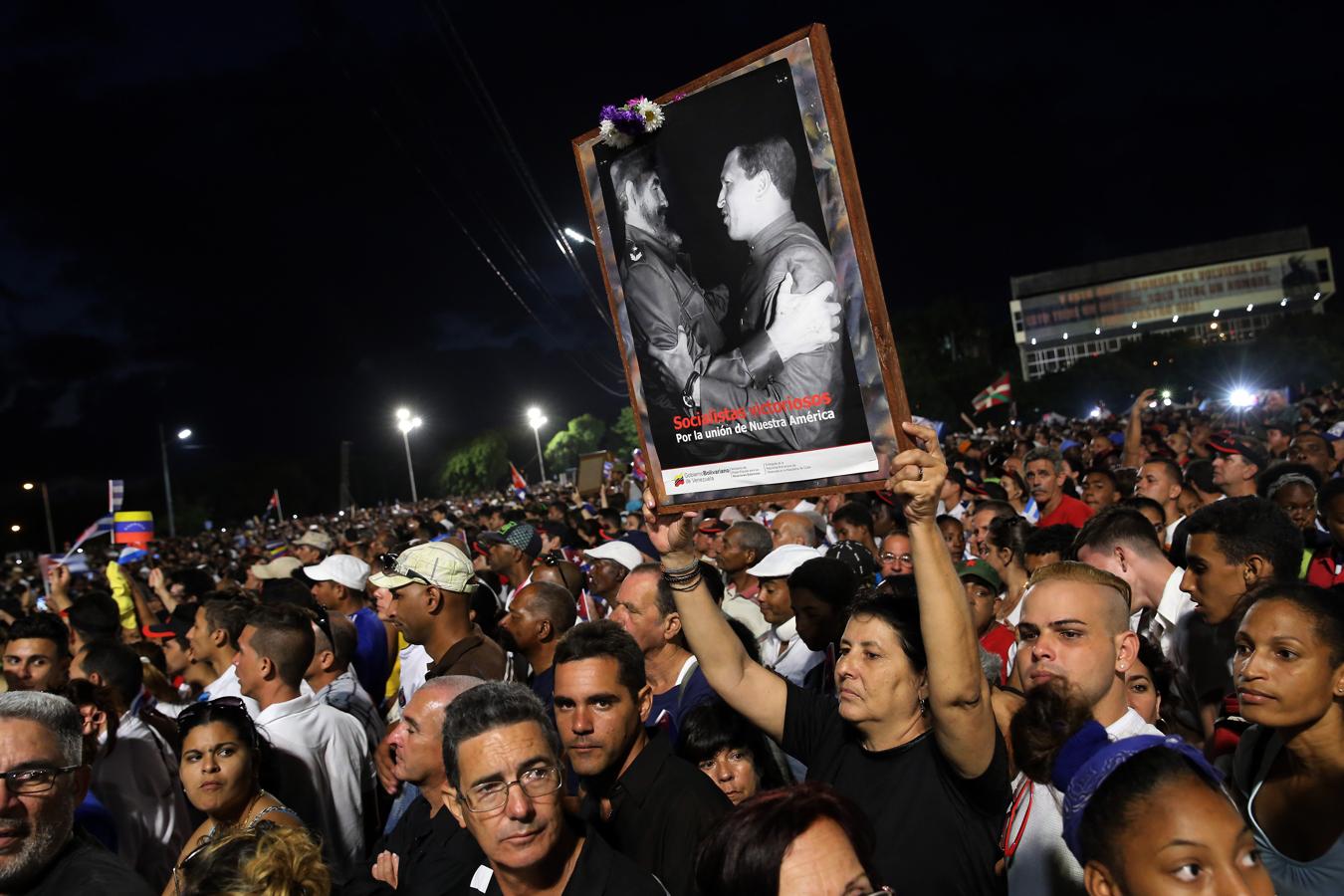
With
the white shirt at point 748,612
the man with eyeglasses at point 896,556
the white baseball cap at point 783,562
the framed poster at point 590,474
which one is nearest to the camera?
the white baseball cap at point 783,562

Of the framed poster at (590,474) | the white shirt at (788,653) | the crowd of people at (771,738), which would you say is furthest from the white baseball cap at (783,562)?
the framed poster at (590,474)

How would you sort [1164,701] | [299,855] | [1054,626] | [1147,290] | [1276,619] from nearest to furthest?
1. [299,855]
2. [1276,619]
3. [1054,626]
4. [1164,701]
5. [1147,290]

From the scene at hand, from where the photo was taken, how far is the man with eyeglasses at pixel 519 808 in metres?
2.91

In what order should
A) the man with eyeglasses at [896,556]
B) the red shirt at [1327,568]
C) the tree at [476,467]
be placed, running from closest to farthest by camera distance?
the red shirt at [1327,568], the man with eyeglasses at [896,556], the tree at [476,467]

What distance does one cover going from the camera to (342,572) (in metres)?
8.77

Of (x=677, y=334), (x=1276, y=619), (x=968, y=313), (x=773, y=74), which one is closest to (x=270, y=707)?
(x=677, y=334)

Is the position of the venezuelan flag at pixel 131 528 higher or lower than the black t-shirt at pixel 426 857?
higher

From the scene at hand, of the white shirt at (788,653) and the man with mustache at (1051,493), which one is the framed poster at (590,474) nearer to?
the man with mustache at (1051,493)

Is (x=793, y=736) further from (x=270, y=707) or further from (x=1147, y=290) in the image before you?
(x=1147, y=290)

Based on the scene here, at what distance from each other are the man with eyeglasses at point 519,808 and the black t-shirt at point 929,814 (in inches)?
27.7

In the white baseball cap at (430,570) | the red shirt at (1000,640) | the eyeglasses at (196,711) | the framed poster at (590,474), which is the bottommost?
the red shirt at (1000,640)

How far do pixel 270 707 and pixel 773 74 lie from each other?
397cm

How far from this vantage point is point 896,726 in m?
3.07

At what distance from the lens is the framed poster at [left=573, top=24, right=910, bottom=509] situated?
9.56ft
